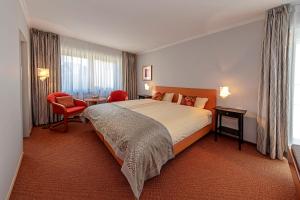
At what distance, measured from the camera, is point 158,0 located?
235cm

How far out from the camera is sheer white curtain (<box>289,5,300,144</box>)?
2459 millimetres

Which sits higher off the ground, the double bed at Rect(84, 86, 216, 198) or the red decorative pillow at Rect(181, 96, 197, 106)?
the red decorative pillow at Rect(181, 96, 197, 106)

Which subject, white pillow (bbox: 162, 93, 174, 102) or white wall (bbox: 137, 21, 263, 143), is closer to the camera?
white wall (bbox: 137, 21, 263, 143)

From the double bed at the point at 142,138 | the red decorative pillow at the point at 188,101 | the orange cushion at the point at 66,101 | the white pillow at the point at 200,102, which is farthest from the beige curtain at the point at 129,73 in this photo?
the white pillow at the point at 200,102

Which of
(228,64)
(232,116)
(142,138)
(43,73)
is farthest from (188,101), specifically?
(43,73)

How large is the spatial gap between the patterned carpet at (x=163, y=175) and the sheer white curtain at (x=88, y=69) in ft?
7.80

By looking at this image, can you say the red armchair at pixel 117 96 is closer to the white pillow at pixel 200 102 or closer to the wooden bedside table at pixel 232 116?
the white pillow at pixel 200 102

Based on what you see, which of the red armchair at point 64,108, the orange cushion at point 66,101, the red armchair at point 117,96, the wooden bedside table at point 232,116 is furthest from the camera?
the red armchair at point 117,96

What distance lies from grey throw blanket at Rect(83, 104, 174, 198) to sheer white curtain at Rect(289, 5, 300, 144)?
7.82 ft

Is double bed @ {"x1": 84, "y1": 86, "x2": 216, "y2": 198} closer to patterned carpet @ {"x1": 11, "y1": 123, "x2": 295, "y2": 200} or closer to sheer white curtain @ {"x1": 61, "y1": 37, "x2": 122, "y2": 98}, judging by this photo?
patterned carpet @ {"x1": 11, "y1": 123, "x2": 295, "y2": 200}

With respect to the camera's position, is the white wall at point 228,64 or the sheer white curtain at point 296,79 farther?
the white wall at point 228,64

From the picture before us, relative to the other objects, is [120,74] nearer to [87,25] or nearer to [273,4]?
[87,25]

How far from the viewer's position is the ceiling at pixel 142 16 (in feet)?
8.12

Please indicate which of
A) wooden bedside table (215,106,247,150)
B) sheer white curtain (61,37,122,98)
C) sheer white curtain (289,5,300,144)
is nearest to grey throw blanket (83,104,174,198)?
wooden bedside table (215,106,247,150)
